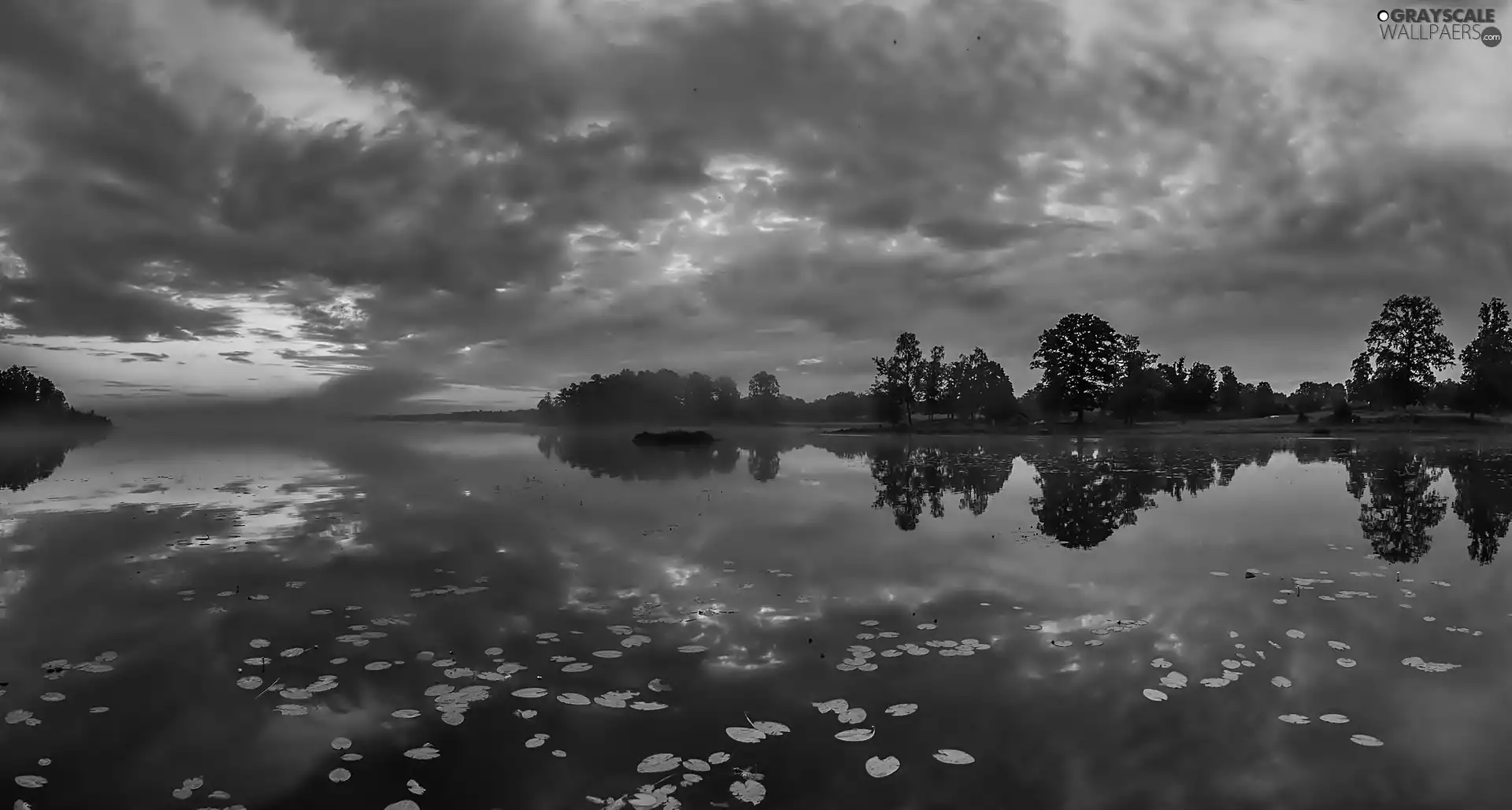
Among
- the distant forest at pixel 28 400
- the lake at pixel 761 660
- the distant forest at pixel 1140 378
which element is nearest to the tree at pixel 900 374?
the distant forest at pixel 1140 378

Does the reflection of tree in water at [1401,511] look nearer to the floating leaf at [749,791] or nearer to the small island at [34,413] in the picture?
the floating leaf at [749,791]

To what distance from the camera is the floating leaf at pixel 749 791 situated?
5154 mm

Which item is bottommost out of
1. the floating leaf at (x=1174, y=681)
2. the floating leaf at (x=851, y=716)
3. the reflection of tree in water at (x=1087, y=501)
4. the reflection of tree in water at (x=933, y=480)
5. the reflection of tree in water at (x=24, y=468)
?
the reflection of tree in water at (x=933, y=480)

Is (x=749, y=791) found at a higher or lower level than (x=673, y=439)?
lower

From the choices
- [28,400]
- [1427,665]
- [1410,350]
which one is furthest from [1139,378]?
[28,400]

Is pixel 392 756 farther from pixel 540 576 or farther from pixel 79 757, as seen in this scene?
pixel 540 576

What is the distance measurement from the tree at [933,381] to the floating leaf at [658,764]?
108080 millimetres

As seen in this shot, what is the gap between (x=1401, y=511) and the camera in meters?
19.0

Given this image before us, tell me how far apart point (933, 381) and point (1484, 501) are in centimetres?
9222

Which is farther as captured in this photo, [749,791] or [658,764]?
[658,764]

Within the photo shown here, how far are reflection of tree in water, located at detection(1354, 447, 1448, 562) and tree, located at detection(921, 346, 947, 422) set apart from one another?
77725 millimetres

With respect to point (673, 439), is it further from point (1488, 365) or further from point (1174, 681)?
point (1488, 365)

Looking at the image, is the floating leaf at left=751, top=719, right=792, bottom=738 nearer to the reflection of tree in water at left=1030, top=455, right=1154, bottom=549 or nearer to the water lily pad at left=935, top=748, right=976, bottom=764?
the water lily pad at left=935, top=748, right=976, bottom=764

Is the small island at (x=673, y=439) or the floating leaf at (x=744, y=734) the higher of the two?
the small island at (x=673, y=439)
